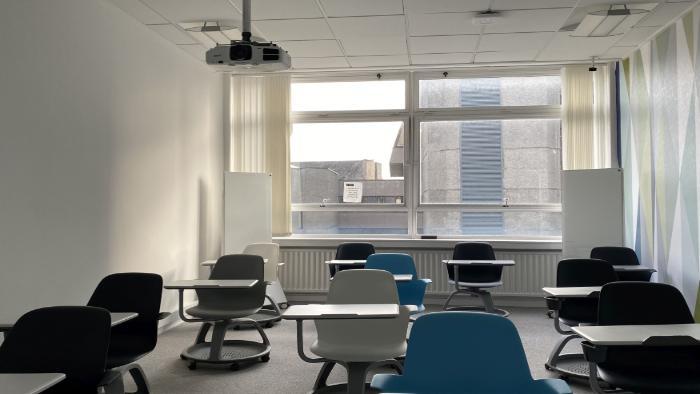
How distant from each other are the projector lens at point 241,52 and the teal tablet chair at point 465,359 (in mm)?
2650

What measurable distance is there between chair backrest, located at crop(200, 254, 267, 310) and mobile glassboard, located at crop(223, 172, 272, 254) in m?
2.02

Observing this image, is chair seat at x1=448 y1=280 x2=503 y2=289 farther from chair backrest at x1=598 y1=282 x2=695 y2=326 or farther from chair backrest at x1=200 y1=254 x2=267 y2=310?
chair backrest at x1=598 y1=282 x2=695 y2=326

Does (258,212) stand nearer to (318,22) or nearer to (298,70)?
(298,70)

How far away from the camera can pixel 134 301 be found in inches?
154

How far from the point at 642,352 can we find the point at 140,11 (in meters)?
5.07

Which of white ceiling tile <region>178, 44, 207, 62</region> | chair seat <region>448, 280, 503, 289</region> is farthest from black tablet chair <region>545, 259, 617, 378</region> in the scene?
white ceiling tile <region>178, 44, 207, 62</region>

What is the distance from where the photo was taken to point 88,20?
499 cm

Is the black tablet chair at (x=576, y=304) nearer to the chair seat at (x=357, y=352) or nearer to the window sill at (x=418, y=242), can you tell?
the chair seat at (x=357, y=352)

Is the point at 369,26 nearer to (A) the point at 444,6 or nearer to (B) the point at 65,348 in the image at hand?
(A) the point at 444,6

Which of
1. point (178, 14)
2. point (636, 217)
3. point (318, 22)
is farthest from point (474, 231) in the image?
point (178, 14)

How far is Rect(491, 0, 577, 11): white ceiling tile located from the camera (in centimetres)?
527

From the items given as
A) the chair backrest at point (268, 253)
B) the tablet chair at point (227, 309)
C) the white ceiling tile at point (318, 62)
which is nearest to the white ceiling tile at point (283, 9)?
the white ceiling tile at point (318, 62)

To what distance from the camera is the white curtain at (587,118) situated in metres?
7.55

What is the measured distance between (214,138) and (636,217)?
18.2ft
